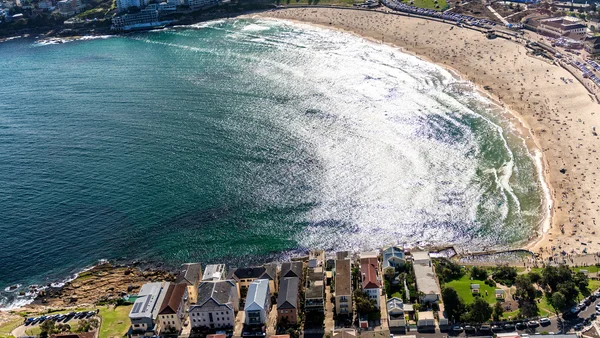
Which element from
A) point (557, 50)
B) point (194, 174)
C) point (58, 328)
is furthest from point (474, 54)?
point (58, 328)

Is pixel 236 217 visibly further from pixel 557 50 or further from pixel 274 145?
pixel 557 50

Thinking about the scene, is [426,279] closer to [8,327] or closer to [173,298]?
[173,298]

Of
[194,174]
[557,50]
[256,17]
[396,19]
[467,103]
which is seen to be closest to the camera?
[194,174]

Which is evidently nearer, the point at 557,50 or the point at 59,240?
the point at 59,240

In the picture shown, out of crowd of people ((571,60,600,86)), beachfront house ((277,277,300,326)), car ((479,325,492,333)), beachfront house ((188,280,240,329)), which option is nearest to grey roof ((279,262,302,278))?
beachfront house ((277,277,300,326))

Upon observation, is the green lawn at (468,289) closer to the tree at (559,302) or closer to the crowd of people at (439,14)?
the tree at (559,302)

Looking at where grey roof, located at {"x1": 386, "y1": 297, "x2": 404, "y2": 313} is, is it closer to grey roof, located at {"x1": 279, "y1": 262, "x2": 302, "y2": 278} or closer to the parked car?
the parked car
